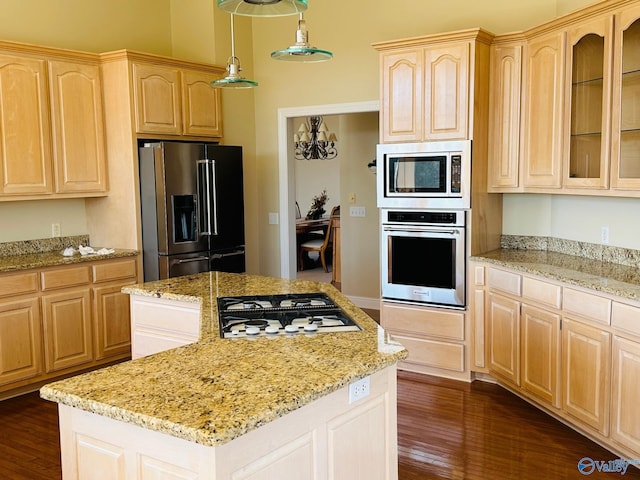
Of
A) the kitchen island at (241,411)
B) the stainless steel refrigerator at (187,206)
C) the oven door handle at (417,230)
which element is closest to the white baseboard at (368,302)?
the stainless steel refrigerator at (187,206)

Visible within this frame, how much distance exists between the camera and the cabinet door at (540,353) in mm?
3527

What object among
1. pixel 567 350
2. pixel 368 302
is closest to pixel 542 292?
pixel 567 350

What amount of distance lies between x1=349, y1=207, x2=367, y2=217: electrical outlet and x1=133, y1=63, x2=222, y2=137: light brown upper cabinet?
1773 mm

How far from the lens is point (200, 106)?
17.2ft

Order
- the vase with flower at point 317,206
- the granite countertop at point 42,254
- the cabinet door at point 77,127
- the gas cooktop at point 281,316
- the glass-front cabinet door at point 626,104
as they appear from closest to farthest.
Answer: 1. the gas cooktop at point 281,316
2. the glass-front cabinet door at point 626,104
3. the granite countertop at point 42,254
4. the cabinet door at point 77,127
5. the vase with flower at point 317,206

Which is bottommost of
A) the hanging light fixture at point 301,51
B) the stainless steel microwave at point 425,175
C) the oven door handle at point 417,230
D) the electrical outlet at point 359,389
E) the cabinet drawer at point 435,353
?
the cabinet drawer at point 435,353

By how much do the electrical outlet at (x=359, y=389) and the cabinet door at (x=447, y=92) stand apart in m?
2.66

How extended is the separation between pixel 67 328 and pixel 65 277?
38 cm

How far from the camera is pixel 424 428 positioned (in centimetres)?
362

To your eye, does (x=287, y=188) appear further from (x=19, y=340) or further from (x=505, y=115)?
(x=19, y=340)

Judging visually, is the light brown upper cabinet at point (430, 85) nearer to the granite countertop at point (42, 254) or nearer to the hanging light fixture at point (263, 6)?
the hanging light fixture at point (263, 6)

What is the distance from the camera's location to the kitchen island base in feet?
5.27

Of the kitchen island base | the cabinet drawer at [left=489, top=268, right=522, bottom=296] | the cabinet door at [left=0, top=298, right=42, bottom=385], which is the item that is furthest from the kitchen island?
the cabinet door at [left=0, top=298, right=42, bottom=385]

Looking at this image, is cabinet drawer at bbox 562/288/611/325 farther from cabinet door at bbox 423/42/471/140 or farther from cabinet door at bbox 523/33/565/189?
cabinet door at bbox 423/42/471/140
